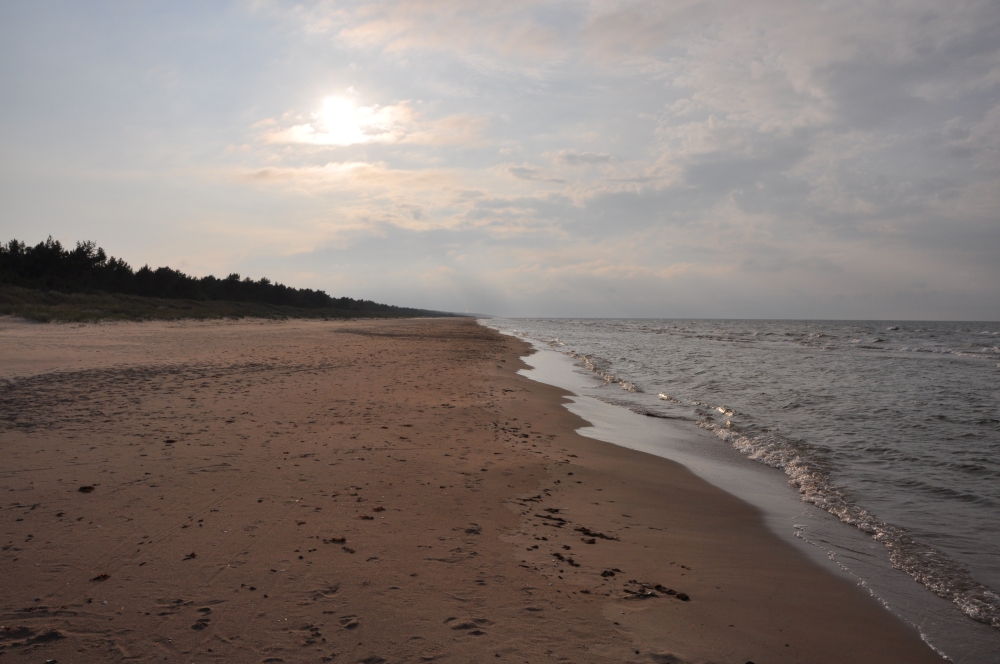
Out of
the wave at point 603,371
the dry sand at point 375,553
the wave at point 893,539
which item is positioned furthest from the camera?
the wave at point 603,371

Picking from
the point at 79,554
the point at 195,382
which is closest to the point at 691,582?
the point at 79,554

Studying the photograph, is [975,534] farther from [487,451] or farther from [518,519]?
[487,451]

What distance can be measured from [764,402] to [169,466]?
14.1 metres

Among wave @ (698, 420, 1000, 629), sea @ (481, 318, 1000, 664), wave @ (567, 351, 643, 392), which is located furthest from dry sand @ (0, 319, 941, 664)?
wave @ (567, 351, 643, 392)

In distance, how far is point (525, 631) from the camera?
3.47m

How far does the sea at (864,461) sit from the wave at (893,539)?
0.05 feet

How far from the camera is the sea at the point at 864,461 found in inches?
192

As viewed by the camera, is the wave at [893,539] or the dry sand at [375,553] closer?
the dry sand at [375,553]

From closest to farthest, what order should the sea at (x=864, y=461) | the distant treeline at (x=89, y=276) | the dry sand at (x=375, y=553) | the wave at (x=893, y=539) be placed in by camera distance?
the dry sand at (x=375, y=553), the wave at (x=893, y=539), the sea at (x=864, y=461), the distant treeline at (x=89, y=276)

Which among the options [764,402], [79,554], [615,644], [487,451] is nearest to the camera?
[615,644]

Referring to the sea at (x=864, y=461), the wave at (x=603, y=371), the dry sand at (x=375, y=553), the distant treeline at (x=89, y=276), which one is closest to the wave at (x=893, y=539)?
the sea at (x=864, y=461)

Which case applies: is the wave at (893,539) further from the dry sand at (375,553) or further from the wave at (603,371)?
the wave at (603,371)

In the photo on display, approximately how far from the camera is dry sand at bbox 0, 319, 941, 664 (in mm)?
3305

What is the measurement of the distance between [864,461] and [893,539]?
3723mm
